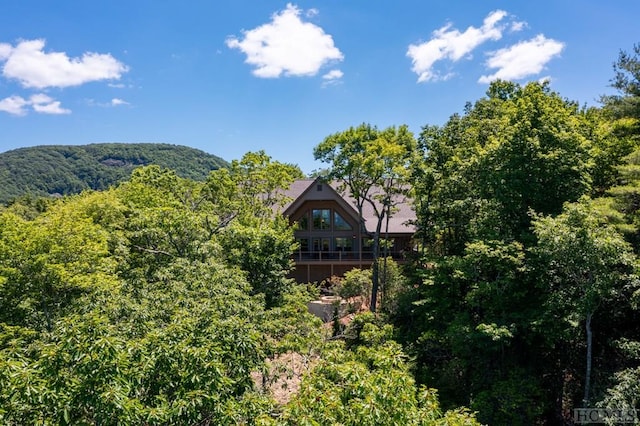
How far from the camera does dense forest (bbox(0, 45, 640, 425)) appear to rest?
6645 millimetres

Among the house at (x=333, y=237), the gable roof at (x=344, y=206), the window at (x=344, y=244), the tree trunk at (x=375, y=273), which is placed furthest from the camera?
the window at (x=344, y=244)

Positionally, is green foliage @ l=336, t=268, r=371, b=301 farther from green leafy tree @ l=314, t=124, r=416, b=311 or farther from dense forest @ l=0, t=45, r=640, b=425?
dense forest @ l=0, t=45, r=640, b=425

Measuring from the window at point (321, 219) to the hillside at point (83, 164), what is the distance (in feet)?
270

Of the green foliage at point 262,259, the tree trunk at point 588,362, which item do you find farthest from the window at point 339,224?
the tree trunk at point 588,362

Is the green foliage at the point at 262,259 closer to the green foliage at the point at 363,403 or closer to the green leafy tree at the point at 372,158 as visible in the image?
the green leafy tree at the point at 372,158

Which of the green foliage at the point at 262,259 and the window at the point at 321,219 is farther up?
the window at the point at 321,219

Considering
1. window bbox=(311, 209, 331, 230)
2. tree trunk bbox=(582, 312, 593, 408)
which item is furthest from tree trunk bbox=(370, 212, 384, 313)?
tree trunk bbox=(582, 312, 593, 408)

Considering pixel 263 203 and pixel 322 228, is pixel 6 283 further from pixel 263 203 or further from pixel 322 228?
pixel 322 228

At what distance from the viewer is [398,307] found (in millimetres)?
20875

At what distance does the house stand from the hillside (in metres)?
82.1

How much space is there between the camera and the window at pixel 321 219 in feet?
115

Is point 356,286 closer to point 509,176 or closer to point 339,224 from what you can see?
point 339,224

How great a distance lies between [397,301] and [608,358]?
9.28 m

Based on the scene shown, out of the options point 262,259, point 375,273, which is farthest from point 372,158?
point 262,259
